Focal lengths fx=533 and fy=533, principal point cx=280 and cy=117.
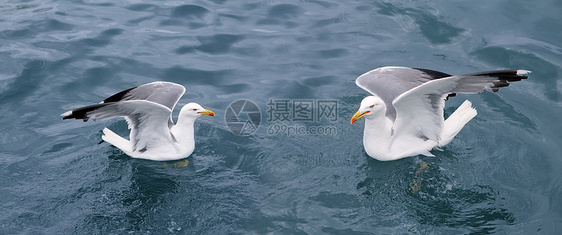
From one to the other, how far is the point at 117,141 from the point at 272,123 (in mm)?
2624

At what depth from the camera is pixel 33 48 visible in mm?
11594

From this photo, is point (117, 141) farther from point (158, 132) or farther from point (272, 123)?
point (272, 123)

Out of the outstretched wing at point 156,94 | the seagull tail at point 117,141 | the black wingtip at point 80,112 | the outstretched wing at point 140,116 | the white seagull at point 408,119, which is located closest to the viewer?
the black wingtip at point 80,112

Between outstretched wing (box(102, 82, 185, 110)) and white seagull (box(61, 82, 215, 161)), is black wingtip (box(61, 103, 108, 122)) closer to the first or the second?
white seagull (box(61, 82, 215, 161))

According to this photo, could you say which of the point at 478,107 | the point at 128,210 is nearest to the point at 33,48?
the point at 128,210

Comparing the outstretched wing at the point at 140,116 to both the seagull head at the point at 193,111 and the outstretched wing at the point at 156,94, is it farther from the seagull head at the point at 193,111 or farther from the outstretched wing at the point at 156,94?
the seagull head at the point at 193,111

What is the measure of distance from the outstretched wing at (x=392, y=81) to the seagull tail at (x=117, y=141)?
3.94 metres

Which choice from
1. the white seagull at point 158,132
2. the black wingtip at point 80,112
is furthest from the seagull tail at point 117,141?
the black wingtip at point 80,112

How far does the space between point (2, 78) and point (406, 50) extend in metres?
8.24

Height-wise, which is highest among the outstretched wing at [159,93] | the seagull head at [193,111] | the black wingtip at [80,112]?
the black wingtip at [80,112]

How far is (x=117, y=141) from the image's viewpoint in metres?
8.30

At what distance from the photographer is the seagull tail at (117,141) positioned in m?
8.27

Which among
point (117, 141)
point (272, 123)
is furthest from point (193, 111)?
point (272, 123)

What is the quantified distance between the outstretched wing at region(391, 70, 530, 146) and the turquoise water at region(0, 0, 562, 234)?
0.49 meters
